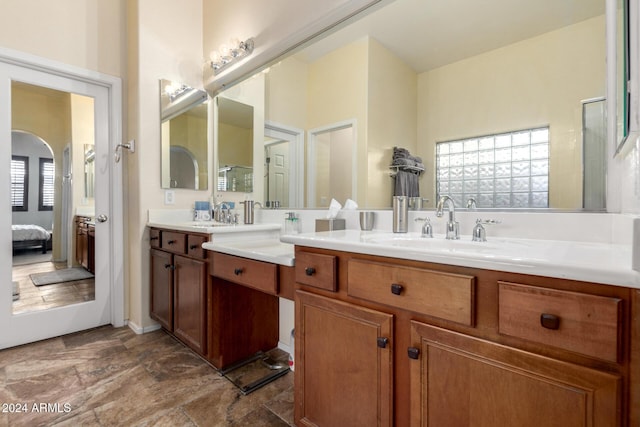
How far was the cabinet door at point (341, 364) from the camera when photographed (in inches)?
38.4

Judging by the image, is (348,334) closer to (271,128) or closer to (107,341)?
(271,128)

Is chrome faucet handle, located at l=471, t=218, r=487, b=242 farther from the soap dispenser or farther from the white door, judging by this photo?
the white door

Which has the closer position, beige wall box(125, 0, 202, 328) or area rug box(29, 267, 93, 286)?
area rug box(29, 267, 93, 286)

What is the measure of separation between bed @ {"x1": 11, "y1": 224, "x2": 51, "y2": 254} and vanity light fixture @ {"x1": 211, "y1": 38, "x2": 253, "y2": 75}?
1.82m

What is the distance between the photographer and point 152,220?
2.39 metres

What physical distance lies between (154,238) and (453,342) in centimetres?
224

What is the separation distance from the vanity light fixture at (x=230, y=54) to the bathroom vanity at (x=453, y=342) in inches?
69.7

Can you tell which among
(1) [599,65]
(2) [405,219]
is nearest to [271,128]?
(2) [405,219]

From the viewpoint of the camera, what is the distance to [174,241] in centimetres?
209

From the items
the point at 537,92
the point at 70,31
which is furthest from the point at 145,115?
A: the point at 537,92

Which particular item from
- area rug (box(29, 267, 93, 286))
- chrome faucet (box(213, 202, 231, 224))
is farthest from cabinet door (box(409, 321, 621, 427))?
area rug (box(29, 267, 93, 286))

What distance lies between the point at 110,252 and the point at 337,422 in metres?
2.28

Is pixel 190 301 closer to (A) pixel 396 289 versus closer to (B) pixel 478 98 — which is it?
(A) pixel 396 289

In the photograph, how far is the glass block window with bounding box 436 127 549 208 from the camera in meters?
1.18
